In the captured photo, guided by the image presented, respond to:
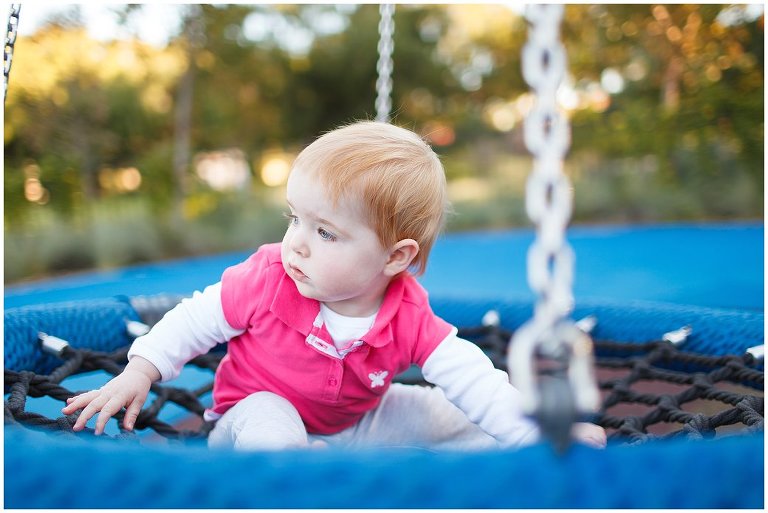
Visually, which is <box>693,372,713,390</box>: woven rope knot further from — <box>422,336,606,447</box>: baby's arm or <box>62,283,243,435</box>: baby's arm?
<box>62,283,243,435</box>: baby's arm

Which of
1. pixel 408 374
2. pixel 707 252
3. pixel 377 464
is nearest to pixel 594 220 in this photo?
pixel 707 252

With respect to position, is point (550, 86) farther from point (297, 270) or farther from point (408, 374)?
point (408, 374)

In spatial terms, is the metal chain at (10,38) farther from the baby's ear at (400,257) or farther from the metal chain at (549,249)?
the metal chain at (549,249)

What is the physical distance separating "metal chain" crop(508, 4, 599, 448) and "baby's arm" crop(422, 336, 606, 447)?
427 mm

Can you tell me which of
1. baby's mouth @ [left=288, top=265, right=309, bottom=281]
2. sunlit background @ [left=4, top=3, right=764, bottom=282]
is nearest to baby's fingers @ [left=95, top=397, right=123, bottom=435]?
baby's mouth @ [left=288, top=265, right=309, bottom=281]

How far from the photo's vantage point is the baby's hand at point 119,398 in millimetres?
867

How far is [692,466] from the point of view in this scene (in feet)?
1.83

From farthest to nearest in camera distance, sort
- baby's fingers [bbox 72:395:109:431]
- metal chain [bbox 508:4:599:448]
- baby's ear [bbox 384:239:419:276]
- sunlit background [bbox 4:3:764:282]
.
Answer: sunlit background [bbox 4:3:764:282] < baby's ear [bbox 384:239:419:276] < baby's fingers [bbox 72:395:109:431] < metal chain [bbox 508:4:599:448]

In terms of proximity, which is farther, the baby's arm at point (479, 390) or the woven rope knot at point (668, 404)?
the woven rope knot at point (668, 404)

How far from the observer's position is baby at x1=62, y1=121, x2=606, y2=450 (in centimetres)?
92

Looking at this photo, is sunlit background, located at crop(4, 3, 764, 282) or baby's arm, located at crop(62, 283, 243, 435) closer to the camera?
baby's arm, located at crop(62, 283, 243, 435)

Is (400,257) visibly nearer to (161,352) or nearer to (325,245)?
(325,245)

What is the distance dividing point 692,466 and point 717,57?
6.80 meters

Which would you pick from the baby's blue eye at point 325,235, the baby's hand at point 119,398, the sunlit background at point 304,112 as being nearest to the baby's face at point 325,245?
the baby's blue eye at point 325,235
